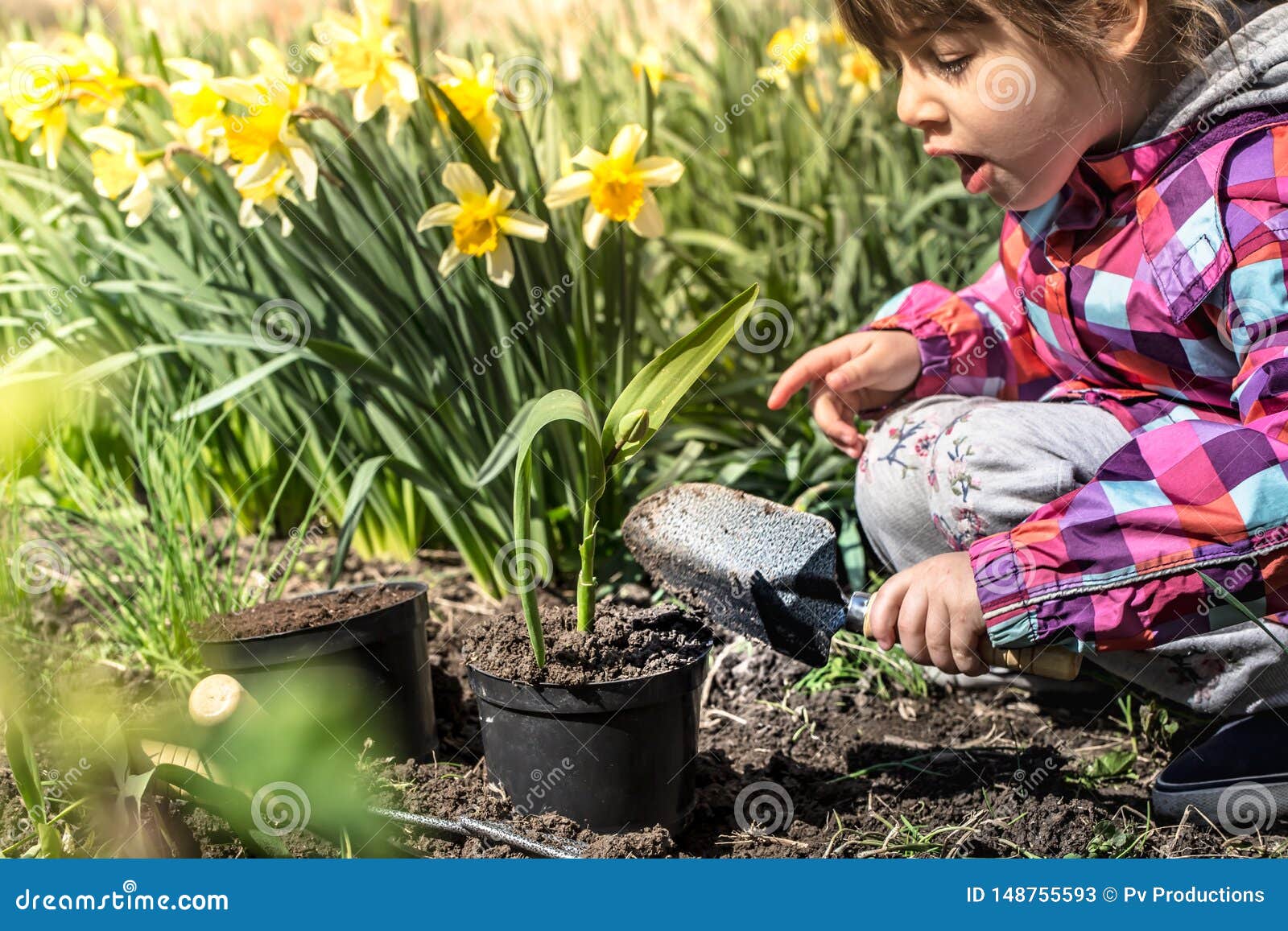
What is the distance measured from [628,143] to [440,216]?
0.95 ft

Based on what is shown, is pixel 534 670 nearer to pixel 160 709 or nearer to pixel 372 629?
pixel 372 629

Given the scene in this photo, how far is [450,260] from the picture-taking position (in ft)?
5.41

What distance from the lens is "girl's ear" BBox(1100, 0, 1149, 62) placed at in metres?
1.21

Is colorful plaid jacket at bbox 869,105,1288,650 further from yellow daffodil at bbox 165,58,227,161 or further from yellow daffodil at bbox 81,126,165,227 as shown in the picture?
yellow daffodil at bbox 81,126,165,227

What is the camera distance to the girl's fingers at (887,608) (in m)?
1.17

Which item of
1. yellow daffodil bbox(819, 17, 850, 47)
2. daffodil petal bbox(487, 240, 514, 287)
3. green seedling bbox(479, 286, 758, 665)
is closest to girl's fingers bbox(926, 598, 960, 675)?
green seedling bbox(479, 286, 758, 665)

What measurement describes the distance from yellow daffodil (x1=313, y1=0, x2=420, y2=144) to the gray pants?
879 millimetres

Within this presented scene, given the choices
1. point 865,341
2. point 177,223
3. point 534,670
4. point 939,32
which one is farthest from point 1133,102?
point 177,223

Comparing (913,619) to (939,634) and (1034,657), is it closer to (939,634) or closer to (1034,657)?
(939,634)

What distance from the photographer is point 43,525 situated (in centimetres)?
213

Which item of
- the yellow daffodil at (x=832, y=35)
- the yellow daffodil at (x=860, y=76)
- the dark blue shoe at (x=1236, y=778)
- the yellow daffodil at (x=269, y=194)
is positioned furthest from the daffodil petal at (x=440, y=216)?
the yellow daffodil at (x=832, y=35)

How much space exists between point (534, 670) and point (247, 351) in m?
1.02

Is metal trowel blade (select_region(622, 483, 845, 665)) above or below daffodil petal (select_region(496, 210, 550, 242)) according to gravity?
below

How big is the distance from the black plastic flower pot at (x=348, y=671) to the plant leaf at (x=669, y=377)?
0.44 m
